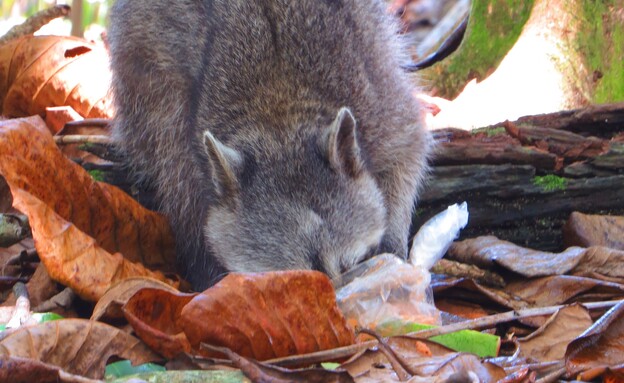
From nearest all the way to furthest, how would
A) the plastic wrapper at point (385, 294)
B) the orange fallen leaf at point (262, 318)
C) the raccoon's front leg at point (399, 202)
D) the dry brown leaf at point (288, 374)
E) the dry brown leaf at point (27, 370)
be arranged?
the dry brown leaf at point (27, 370), the dry brown leaf at point (288, 374), the orange fallen leaf at point (262, 318), the plastic wrapper at point (385, 294), the raccoon's front leg at point (399, 202)

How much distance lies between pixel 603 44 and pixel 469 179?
2265 millimetres

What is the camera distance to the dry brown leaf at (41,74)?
21.4 ft

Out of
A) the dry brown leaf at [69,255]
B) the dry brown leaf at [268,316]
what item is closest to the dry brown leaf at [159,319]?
the dry brown leaf at [268,316]

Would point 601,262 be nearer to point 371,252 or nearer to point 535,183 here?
point 535,183

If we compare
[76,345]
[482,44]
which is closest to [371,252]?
[76,345]

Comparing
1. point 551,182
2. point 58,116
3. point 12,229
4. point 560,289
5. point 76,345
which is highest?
point 551,182

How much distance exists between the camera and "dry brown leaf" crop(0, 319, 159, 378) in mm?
2908

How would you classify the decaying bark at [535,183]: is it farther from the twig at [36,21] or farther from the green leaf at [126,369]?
the twig at [36,21]

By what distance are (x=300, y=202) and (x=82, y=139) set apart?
2.15m

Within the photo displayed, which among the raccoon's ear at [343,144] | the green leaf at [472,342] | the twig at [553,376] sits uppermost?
the raccoon's ear at [343,144]

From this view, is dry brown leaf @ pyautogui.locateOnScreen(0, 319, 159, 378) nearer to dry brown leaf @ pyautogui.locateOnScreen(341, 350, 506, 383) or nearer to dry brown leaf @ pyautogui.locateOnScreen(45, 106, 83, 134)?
dry brown leaf @ pyautogui.locateOnScreen(341, 350, 506, 383)

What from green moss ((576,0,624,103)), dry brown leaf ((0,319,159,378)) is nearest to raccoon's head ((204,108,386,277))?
dry brown leaf ((0,319,159,378))

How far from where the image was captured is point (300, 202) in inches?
160

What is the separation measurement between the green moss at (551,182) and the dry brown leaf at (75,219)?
88.6 inches
